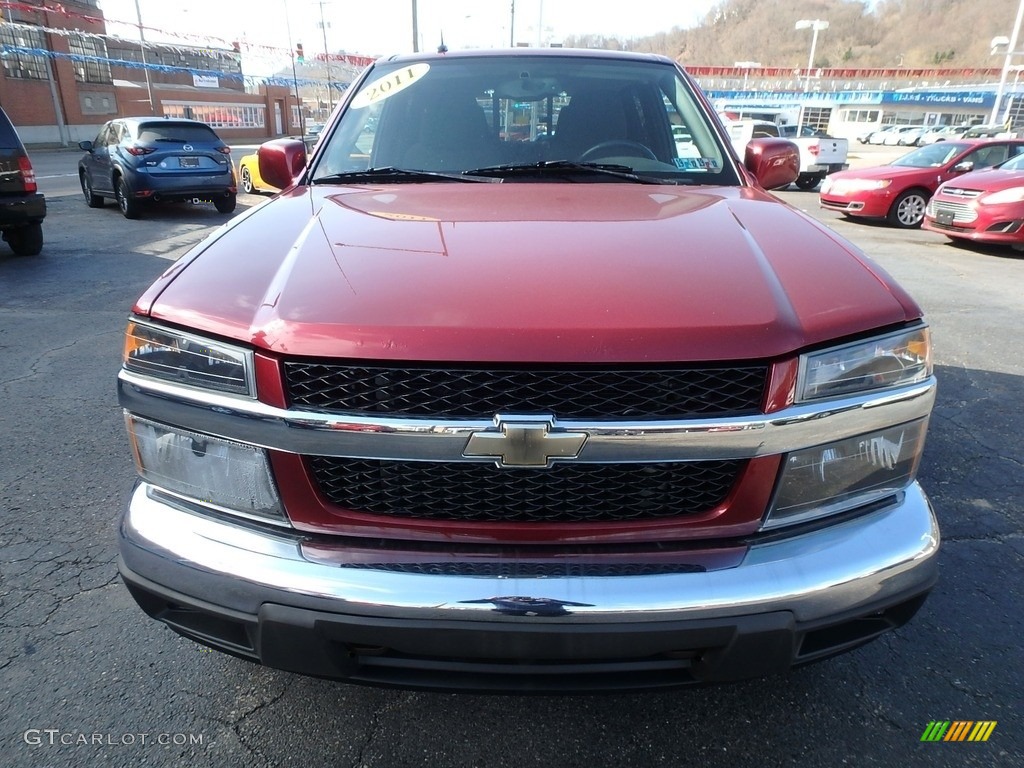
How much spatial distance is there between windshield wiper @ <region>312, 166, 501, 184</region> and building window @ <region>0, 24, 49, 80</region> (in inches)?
1483

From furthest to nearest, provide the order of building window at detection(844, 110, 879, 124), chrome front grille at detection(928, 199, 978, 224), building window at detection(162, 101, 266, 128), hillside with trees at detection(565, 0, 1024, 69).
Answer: hillside with trees at detection(565, 0, 1024, 69), building window at detection(844, 110, 879, 124), building window at detection(162, 101, 266, 128), chrome front grille at detection(928, 199, 978, 224)

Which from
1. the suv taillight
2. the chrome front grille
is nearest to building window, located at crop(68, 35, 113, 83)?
the suv taillight

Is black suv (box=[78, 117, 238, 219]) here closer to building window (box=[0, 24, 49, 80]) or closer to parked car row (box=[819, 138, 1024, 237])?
parked car row (box=[819, 138, 1024, 237])

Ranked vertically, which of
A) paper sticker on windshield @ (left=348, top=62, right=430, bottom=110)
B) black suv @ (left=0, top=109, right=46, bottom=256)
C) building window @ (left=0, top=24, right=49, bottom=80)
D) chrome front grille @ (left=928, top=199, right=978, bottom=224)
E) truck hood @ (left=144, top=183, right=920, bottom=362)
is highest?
building window @ (left=0, top=24, right=49, bottom=80)

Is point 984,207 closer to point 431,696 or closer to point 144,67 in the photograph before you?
point 431,696

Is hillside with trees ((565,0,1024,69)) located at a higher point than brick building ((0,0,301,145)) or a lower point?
higher

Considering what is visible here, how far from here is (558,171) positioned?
2.53 m

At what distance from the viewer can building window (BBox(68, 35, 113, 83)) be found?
119ft

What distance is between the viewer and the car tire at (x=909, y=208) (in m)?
11.6

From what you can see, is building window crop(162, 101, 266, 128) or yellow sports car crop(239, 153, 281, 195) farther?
building window crop(162, 101, 266, 128)

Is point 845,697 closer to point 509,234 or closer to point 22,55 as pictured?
point 509,234

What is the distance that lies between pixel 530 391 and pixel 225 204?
12.3m

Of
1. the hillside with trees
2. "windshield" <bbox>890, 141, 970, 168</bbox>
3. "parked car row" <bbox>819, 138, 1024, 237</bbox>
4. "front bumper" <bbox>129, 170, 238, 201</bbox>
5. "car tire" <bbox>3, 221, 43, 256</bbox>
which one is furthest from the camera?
the hillside with trees

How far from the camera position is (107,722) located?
1.93m
